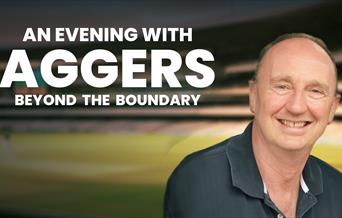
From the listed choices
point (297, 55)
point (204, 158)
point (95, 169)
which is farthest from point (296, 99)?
→ point (95, 169)

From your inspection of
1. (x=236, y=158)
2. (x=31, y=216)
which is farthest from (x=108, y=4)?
(x=31, y=216)

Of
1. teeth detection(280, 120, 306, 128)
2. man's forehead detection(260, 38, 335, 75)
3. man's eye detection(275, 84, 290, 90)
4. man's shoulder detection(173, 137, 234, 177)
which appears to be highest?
man's forehead detection(260, 38, 335, 75)

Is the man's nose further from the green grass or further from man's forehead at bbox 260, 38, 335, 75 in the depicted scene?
the green grass

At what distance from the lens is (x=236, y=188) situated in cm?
185

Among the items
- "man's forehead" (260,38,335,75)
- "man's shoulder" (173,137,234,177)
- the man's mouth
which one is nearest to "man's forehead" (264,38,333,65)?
"man's forehead" (260,38,335,75)

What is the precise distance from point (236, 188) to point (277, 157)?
20cm

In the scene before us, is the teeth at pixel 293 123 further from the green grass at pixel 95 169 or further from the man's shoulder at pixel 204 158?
the green grass at pixel 95 169

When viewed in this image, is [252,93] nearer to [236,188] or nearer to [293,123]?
[293,123]

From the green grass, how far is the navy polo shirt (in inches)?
3.7

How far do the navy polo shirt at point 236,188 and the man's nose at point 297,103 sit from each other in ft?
0.92

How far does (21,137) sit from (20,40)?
0.42 meters

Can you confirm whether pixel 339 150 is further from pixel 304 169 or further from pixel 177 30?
pixel 177 30

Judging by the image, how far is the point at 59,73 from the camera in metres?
2.06

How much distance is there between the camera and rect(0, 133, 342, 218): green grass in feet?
6.86
